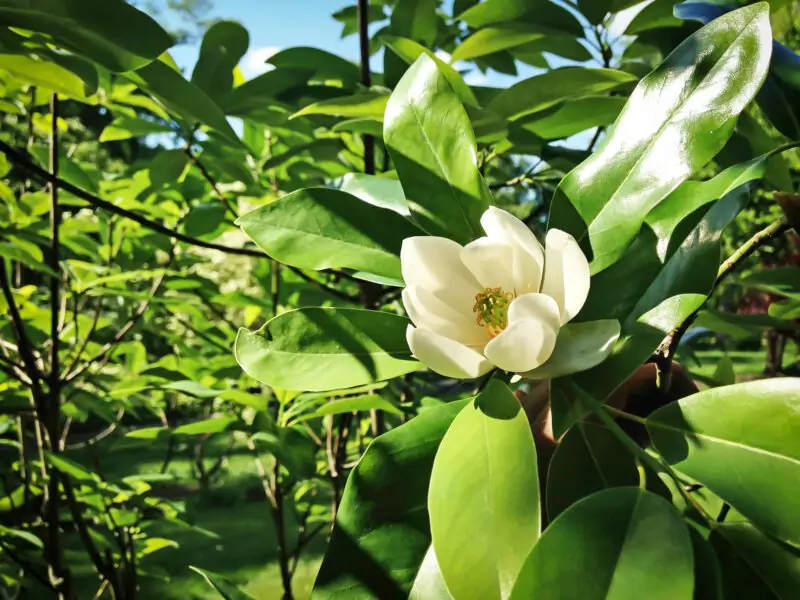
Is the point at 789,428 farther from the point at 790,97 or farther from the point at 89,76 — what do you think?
the point at 89,76

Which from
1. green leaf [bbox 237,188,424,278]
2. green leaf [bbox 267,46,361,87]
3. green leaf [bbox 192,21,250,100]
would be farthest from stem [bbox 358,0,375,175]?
green leaf [bbox 237,188,424,278]

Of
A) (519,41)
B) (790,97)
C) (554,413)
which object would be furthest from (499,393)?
(519,41)

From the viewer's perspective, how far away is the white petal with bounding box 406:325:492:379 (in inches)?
11.1

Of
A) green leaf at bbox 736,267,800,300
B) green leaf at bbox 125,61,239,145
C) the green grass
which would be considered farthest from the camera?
the green grass

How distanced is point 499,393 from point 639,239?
12cm

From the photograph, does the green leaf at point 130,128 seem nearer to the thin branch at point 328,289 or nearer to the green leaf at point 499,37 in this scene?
the thin branch at point 328,289

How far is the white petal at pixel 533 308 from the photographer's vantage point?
10.9 inches

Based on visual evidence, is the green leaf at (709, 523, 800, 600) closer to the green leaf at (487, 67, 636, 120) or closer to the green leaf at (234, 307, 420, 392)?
the green leaf at (234, 307, 420, 392)

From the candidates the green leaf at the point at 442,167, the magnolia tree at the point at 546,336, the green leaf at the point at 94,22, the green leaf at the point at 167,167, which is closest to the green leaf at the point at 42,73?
the magnolia tree at the point at 546,336

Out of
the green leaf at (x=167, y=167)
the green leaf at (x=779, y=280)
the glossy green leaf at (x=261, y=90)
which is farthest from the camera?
the green leaf at (x=167, y=167)

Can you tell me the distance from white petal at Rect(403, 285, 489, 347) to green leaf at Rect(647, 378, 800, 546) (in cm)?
11

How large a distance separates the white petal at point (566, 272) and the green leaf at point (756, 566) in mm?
141

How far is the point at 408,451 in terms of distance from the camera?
0.31 metres

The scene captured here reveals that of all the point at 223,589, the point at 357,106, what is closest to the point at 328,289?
the point at 357,106
